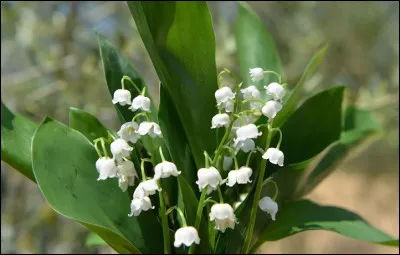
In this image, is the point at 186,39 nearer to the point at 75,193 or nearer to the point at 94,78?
the point at 75,193

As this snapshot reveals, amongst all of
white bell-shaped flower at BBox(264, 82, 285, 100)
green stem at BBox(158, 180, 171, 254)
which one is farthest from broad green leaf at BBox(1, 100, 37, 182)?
white bell-shaped flower at BBox(264, 82, 285, 100)

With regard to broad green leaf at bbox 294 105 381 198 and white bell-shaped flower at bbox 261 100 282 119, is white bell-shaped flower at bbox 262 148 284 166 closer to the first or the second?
white bell-shaped flower at bbox 261 100 282 119

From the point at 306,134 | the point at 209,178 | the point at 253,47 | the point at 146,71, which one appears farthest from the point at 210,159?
the point at 146,71

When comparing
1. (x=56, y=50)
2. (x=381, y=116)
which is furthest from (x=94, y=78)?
(x=381, y=116)

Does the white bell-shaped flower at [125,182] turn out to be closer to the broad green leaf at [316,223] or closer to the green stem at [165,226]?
the green stem at [165,226]

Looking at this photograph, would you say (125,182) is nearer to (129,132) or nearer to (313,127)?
(129,132)

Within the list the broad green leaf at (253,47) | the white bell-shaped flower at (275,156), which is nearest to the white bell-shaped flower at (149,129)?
the white bell-shaped flower at (275,156)
